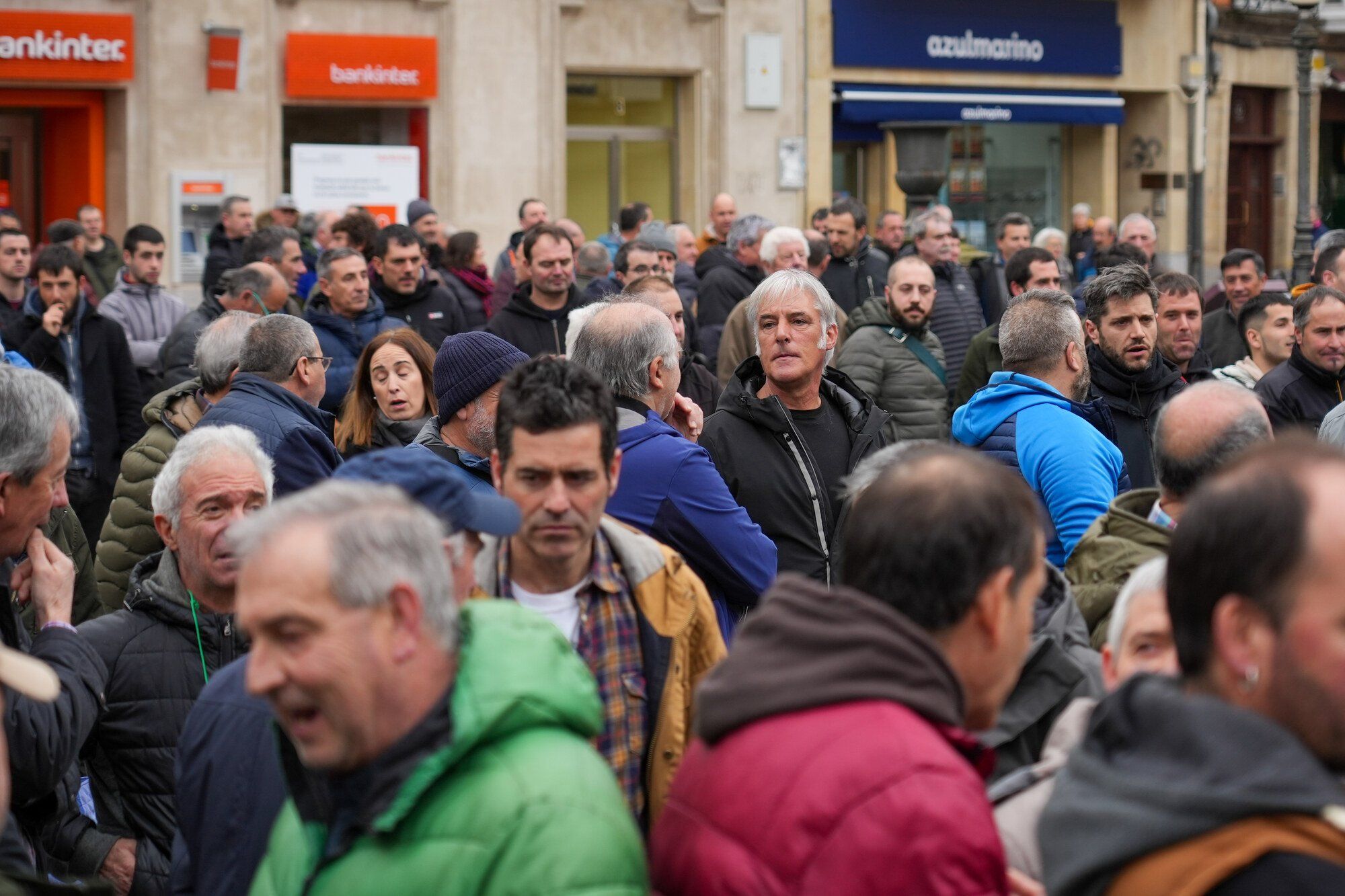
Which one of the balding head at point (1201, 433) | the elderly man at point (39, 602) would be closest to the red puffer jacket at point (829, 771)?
the elderly man at point (39, 602)

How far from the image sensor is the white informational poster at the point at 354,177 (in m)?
17.9

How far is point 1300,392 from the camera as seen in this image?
7184 mm

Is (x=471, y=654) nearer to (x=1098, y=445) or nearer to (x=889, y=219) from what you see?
(x=1098, y=445)

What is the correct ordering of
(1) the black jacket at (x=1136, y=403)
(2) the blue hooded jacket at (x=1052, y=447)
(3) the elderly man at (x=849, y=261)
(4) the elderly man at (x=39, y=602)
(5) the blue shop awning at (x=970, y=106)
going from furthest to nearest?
(5) the blue shop awning at (x=970, y=106)
(3) the elderly man at (x=849, y=261)
(1) the black jacket at (x=1136, y=403)
(2) the blue hooded jacket at (x=1052, y=447)
(4) the elderly man at (x=39, y=602)

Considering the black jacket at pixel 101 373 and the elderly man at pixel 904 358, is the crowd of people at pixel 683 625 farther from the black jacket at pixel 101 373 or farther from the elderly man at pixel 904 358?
the black jacket at pixel 101 373

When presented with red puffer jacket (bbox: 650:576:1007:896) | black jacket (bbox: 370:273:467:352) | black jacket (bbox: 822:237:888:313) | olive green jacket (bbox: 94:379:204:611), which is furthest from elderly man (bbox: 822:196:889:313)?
red puffer jacket (bbox: 650:576:1007:896)

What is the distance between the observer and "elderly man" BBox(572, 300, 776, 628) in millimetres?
4344

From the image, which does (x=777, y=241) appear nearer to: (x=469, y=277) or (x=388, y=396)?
(x=469, y=277)

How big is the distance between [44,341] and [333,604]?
7663 mm

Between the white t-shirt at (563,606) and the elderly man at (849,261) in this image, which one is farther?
the elderly man at (849,261)

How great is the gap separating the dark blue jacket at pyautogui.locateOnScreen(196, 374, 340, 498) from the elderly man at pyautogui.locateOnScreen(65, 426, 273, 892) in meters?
1.20

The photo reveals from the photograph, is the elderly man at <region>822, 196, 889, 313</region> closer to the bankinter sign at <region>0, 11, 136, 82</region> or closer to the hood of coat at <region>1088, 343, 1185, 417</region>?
the hood of coat at <region>1088, 343, 1185, 417</region>

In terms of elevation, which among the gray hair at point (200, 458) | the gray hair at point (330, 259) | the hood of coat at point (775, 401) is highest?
the gray hair at point (330, 259)

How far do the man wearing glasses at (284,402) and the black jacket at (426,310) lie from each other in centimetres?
372
